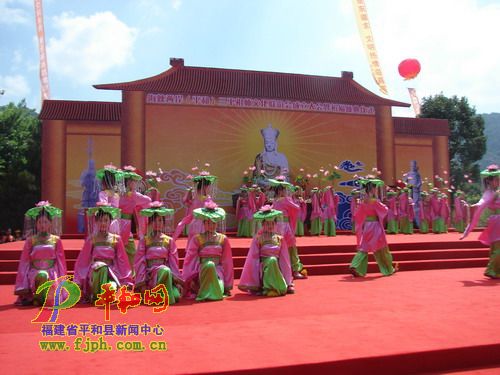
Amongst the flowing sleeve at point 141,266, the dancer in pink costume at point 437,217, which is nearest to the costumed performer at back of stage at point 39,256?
the flowing sleeve at point 141,266

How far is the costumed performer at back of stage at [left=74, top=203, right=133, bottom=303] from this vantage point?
5.46 metres

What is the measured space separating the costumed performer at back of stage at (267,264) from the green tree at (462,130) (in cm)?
2163

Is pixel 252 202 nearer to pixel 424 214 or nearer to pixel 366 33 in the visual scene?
pixel 424 214

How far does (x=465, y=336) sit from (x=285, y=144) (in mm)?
12166

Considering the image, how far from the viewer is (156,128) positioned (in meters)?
14.3

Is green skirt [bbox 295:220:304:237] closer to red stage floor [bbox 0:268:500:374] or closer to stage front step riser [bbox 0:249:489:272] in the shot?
stage front step riser [bbox 0:249:489:272]

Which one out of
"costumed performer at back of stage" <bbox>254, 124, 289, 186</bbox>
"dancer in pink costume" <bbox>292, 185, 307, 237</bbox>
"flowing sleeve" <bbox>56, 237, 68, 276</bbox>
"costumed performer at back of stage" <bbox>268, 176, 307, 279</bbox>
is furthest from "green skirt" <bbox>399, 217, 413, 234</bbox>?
"flowing sleeve" <bbox>56, 237, 68, 276</bbox>

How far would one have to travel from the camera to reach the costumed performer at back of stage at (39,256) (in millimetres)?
5371

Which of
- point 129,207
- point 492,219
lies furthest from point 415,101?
point 129,207

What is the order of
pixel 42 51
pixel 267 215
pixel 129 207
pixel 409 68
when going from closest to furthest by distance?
pixel 267 215 → pixel 129 207 → pixel 409 68 → pixel 42 51

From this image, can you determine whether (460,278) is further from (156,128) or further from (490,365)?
(156,128)

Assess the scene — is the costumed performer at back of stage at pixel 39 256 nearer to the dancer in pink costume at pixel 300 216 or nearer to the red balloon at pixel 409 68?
the dancer in pink costume at pixel 300 216

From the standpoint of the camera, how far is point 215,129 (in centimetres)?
Result: 1480

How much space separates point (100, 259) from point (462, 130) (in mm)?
23951
